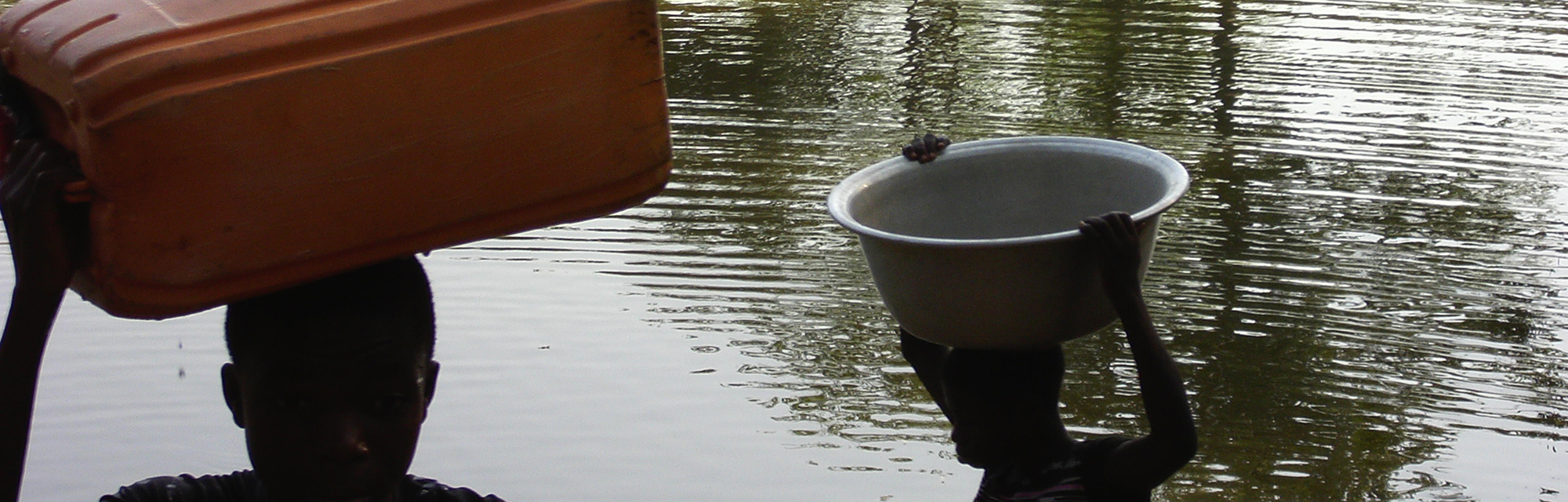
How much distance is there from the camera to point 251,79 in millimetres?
1415

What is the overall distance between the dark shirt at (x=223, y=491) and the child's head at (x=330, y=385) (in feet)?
0.36

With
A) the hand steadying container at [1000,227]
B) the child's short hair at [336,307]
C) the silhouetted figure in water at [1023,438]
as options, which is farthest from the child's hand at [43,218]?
the silhouetted figure in water at [1023,438]

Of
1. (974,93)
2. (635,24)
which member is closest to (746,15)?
(974,93)

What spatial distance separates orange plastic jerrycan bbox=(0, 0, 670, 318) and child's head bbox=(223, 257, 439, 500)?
0.14 m

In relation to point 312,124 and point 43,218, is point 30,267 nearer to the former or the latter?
point 43,218

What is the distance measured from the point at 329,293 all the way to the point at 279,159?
24 centimetres

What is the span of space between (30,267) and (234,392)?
36 cm

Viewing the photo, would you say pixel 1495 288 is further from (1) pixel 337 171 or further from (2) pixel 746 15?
(2) pixel 746 15

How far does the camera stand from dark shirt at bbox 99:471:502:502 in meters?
1.72

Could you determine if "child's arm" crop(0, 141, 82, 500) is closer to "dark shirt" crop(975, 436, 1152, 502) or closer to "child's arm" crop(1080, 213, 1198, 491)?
"child's arm" crop(1080, 213, 1198, 491)

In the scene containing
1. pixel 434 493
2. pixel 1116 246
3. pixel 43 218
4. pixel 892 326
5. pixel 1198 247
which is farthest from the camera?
pixel 1198 247

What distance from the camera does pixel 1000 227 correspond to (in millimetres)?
2537

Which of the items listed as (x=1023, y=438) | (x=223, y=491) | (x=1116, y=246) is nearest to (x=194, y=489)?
(x=223, y=491)

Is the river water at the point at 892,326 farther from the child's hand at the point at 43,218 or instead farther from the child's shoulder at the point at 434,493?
the child's hand at the point at 43,218
